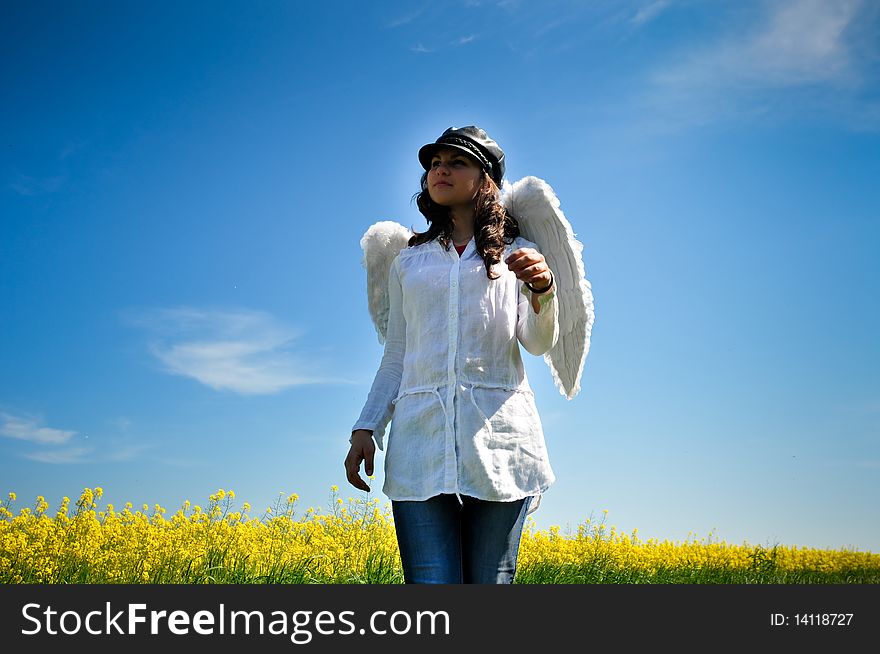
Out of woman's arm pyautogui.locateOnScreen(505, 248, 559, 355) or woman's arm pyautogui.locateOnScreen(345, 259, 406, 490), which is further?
woman's arm pyautogui.locateOnScreen(345, 259, 406, 490)

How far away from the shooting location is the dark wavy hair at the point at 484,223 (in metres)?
2.50

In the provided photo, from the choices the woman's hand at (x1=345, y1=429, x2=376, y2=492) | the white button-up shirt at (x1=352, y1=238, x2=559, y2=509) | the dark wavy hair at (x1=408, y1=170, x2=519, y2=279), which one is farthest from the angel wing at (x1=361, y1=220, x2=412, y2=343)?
the woman's hand at (x1=345, y1=429, x2=376, y2=492)

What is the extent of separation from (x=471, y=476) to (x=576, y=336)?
0.76 m

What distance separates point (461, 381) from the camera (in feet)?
7.79

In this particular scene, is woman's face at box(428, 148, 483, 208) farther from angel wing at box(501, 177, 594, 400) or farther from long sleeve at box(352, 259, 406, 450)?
long sleeve at box(352, 259, 406, 450)

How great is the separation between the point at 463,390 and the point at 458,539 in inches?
17.3

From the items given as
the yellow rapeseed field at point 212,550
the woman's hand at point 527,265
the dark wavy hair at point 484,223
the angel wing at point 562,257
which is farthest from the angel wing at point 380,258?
the yellow rapeseed field at point 212,550

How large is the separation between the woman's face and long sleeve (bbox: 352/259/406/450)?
30 centimetres

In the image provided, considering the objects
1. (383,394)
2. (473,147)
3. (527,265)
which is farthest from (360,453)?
(473,147)

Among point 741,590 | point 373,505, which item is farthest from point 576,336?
point 373,505

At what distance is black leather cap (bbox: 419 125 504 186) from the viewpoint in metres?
2.55

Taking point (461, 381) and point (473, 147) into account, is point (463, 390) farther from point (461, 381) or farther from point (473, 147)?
point (473, 147)

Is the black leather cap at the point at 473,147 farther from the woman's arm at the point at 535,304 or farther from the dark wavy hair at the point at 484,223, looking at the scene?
the woman's arm at the point at 535,304

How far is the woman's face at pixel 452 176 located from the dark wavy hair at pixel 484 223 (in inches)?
2.2
